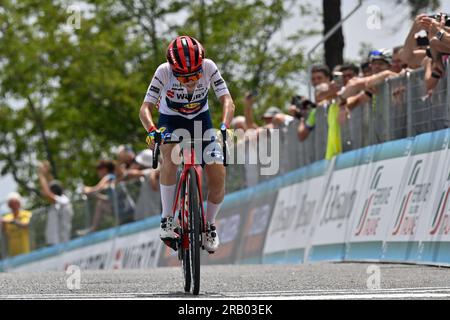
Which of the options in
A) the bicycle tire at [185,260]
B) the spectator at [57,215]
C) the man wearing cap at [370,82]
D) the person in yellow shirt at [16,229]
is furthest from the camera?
the person in yellow shirt at [16,229]

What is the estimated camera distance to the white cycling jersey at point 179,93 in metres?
11.0

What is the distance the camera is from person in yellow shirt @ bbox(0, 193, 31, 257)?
27156mm

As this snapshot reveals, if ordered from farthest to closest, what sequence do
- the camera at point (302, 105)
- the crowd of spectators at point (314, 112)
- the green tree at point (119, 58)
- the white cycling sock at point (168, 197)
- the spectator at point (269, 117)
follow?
the green tree at point (119, 58), the spectator at point (269, 117), the camera at point (302, 105), the crowd of spectators at point (314, 112), the white cycling sock at point (168, 197)

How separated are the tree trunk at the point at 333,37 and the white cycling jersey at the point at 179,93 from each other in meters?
12.1

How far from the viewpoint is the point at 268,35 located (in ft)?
128

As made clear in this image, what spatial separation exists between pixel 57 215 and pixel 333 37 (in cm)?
640

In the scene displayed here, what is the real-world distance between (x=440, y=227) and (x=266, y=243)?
5.95 metres

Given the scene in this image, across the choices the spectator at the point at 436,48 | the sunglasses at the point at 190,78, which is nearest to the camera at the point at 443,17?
the spectator at the point at 436,48

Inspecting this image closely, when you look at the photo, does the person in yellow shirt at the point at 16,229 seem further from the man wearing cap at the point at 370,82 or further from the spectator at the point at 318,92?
the man wearing cap at the point at 370,82

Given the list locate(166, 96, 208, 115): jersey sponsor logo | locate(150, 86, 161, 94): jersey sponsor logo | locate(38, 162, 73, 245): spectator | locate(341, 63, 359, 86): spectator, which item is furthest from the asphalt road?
locate(38, 162, 73, 245): spectator

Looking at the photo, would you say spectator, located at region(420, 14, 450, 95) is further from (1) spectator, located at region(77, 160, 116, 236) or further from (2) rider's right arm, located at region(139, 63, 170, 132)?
(1) spectator, located at region(77, 160, 116, 236)

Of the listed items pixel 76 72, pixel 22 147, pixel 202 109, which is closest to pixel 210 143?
pixel 202 109

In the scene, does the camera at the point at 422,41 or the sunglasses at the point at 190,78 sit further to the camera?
the camera at the point at 422,41

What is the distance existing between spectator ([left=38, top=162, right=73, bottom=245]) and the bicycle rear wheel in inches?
591
